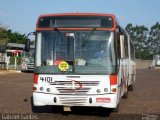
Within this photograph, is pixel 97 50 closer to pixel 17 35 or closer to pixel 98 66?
pixel 98 66

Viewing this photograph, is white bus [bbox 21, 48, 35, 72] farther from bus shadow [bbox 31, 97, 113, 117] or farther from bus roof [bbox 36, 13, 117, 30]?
bus roof [bbox 36, 13, 117, 30]

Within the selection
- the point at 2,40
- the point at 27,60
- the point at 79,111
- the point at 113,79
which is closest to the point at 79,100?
the point at 113,79

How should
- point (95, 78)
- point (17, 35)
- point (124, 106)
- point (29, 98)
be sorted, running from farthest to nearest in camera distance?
point (17, 35) → point (29, 98) → point (124, 106) → point (95, 78)

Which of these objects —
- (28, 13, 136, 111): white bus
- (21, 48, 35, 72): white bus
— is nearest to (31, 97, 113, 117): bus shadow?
(28, 13, 136, 111): white bus

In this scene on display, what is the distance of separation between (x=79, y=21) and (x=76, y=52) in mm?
922

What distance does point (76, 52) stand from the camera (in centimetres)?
1245

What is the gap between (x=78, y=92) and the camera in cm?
1209

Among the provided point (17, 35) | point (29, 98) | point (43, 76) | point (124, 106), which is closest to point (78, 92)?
point (43, 76)

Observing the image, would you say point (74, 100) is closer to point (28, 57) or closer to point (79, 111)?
point (79, 111)

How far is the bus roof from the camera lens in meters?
12.5

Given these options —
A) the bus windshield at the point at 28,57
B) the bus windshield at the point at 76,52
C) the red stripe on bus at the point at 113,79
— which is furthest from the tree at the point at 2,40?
the red stripe on bus at the point at 113,79

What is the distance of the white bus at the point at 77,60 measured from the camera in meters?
12.1

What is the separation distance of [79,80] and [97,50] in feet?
3.35

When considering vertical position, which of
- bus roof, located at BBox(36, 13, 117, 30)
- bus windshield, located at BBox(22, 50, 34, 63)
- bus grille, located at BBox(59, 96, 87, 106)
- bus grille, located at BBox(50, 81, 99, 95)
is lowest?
bus grille, located at BBox(59, 96, 87, 106)
